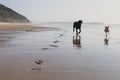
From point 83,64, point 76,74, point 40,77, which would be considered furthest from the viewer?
point 83,64

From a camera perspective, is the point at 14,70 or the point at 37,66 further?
the point at 37,66

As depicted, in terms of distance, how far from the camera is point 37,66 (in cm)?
905

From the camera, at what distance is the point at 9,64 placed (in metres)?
9.27

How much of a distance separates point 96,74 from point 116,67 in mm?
1534


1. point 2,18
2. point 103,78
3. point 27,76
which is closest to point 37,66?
point 27,76

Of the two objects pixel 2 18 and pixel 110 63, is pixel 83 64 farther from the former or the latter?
pixel 2 18

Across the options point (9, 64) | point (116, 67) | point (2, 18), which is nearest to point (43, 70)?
point (9, 64)

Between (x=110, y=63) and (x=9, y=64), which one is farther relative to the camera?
(x=110, y=63)

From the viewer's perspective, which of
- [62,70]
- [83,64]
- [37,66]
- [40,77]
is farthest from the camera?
[83,64]

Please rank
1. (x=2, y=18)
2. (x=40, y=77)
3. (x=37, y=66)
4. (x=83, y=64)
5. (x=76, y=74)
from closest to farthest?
(x=40, y=77) → (x=76, y=74) → (x=37, y=66) → (x=83, y=64) → (x=2, y=18)

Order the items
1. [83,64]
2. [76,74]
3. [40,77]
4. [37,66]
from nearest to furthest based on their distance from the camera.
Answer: [40,77], [76,74], [37,66], [83,64]

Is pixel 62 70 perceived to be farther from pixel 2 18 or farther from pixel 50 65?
pixel 2 18

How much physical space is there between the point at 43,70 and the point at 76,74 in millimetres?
1041

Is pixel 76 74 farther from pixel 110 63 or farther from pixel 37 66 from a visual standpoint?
pixel 110 63
